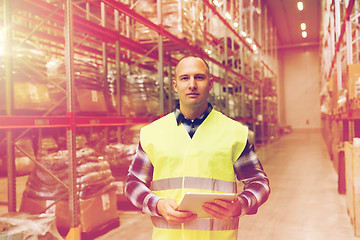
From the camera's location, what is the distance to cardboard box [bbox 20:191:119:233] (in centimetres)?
381

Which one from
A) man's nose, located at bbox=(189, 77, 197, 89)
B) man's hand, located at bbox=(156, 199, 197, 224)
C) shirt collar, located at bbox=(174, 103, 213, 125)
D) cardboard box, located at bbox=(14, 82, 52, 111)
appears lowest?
man's hand, located at bbox=(156, 199, 197, 224)

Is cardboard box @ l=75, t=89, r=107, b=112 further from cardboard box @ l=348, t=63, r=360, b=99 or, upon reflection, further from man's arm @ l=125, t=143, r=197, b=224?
cardboard box @ l=348, t=63, r=360, b=99

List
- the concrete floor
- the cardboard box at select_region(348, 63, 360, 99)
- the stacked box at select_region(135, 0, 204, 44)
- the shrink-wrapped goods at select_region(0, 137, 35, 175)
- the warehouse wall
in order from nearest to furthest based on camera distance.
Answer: the concrete floor < the cardboard box at select_region(348, 63, 360, 99) < the stacked box at select_region(135, 0, 204, 44) < the shrink-wrapped goods at select_region(0, 137, 35, 175) < the warehouse wall

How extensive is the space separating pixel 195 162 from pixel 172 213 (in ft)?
0.84

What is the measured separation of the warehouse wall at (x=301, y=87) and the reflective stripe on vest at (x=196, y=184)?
94.4 feet

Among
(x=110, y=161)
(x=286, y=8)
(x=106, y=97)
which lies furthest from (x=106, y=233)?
(x=286, y=8)

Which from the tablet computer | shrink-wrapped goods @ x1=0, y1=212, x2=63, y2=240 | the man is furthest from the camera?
shrink-wrapped goods @ x1=0, y1=212, x2=63, y2=240

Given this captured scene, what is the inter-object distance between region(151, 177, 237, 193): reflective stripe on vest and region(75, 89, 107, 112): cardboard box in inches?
132

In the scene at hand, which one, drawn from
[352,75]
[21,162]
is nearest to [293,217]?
[352,75]

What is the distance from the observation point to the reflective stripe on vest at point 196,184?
5.00 ft

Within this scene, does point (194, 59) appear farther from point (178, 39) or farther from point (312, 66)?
point (312, 66)

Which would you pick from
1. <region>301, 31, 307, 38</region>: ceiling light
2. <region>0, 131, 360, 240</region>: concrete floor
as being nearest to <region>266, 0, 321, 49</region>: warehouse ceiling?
<region>301, 31, 307, 38</region>: ceiling light

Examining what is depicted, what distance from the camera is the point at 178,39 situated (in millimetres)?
6188

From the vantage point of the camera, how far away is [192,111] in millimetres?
1624
